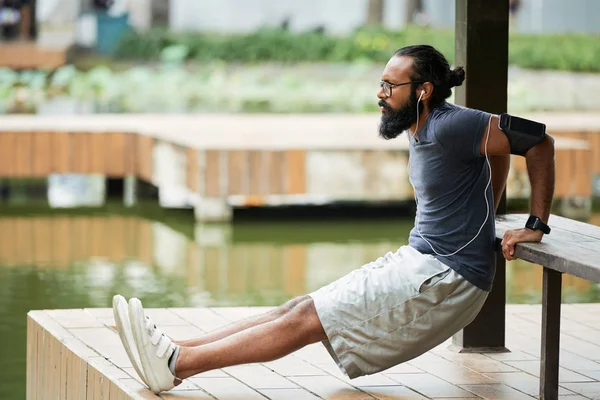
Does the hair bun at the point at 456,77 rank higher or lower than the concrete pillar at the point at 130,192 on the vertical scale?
higher

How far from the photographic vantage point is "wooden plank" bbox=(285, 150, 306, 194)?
931 cm

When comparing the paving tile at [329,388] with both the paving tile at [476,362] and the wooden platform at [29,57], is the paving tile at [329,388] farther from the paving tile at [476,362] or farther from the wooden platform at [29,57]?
the wooden platform at [29,57]

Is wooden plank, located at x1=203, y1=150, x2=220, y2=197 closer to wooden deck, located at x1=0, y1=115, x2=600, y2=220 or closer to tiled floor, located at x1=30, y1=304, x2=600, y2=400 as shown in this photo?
wooden deck, located at x1=0, y1=115, x2=600, y2=220

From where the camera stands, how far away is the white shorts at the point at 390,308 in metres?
3.74

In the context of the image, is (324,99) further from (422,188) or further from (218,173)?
(422,188)

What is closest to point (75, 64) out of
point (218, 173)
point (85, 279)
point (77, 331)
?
point (218, 173)

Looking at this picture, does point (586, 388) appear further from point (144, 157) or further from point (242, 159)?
point (144, 157)

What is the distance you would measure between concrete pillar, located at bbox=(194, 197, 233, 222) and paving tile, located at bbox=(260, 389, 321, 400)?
18.1ft

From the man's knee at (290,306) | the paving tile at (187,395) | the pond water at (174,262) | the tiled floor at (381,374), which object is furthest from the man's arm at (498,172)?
the pond water at (174,262)

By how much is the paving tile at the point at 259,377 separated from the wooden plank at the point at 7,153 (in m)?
6.47

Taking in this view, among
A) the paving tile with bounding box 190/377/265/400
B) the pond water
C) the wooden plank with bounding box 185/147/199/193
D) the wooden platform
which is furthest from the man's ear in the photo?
the wooden platform

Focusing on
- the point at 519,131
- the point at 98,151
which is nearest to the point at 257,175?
the point at 98,151

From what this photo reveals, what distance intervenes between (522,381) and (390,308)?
59cm

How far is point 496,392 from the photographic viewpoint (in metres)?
3.91
